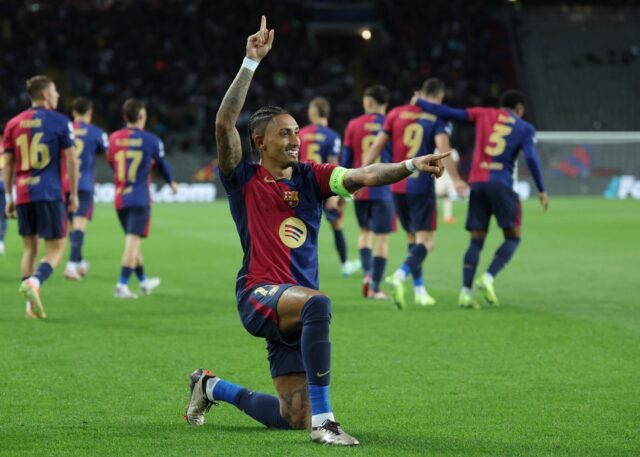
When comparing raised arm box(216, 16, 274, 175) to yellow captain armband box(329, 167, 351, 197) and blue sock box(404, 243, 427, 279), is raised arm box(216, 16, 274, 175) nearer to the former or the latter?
yellow captain armband box(329, 167, 351, 197)

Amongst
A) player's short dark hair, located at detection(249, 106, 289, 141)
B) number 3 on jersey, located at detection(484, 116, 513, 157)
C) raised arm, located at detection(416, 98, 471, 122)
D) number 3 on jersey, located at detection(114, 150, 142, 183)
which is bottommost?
number 3 on jersey, located at detection(114, 150, 142, 183)

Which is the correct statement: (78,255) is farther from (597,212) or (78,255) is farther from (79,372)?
(597,212)

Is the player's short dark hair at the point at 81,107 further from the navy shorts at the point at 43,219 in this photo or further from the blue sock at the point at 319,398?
the blue sock at the point at 319,398

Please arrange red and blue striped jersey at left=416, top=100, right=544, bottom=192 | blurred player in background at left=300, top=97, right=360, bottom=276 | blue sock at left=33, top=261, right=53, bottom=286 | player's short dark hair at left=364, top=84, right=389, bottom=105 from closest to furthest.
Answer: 1. blue sock at left=33, top=261, right=53, bottom=286
2. red and blue striped jersey at left=416, top=100, right=544, bottom=192
3. player's short dark hair at left=364, top=84, right=389, bottom=105
4. blurred player in background at left=300, top=97, right=360, bottom=276

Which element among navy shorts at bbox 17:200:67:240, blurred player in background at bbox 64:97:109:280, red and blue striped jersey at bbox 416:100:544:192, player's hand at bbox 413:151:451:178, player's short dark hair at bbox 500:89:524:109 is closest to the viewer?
player's hand at bbox 413:151:451:178

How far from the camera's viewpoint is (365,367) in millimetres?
7941

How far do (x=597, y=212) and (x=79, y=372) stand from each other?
2170 centimetres

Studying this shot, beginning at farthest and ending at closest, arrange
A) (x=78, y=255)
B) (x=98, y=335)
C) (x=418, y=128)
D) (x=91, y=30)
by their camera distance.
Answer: (x=91, y=30), (x=78, y=255), (x=418, y=128), (x=98, y=335)

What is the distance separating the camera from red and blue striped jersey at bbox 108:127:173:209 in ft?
41.0

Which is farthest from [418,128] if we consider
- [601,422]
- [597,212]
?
[597,212]

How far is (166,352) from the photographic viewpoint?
8.57m

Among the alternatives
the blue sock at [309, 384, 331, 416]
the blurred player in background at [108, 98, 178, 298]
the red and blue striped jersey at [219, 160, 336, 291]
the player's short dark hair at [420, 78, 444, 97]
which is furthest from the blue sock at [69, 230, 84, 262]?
the blue sock at [309, 384, 331, 416]

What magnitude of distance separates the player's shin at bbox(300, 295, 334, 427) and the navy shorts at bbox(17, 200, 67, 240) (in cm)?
584

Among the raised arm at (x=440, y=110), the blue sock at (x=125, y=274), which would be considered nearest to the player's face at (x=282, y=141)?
the raised arm at (x=440, y=110)
